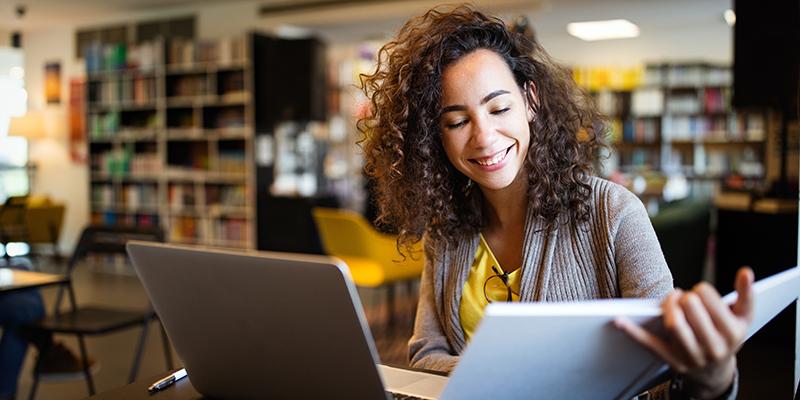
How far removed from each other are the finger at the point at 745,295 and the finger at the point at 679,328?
7cm

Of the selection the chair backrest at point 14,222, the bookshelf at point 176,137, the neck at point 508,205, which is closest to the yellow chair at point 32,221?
the chair backrest at point 14,222

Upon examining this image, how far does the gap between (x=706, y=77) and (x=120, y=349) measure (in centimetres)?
754

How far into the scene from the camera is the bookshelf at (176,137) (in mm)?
7625

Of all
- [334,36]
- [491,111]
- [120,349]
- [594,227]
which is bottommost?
[120,349]

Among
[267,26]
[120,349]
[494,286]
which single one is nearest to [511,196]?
[494,286]

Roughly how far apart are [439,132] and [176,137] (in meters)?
6.85

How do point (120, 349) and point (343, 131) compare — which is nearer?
point (120, 349)

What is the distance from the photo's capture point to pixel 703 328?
2.93 ft

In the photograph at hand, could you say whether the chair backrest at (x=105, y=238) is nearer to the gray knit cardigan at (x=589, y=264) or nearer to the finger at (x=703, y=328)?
the gray knit cardigan at (x=589, y=264)

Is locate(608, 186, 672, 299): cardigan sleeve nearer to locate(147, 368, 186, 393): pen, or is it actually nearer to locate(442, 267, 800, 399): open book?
locate(442, 267, 800, 399): open book

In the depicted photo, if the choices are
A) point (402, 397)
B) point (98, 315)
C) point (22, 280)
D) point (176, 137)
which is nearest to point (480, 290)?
point (402, 397)

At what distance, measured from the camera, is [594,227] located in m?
1.44

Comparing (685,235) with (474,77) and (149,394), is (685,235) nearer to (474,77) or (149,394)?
(474,77)

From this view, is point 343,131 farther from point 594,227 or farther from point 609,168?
point 594,227
